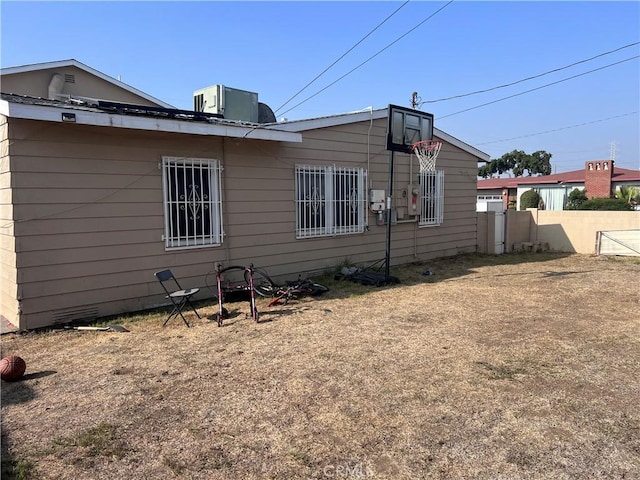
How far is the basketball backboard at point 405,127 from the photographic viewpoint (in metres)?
7.70

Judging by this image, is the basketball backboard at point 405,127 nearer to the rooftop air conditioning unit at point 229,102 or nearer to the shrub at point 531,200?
the rooftop air conditioning unit at point 229,102

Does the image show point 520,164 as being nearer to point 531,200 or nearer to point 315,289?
point 531,200

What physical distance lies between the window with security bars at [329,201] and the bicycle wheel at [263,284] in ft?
3.36

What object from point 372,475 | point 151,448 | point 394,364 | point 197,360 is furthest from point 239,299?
point 372,475

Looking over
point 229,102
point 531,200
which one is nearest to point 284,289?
point 229,102

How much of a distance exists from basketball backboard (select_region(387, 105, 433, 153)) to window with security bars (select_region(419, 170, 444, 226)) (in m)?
1.83

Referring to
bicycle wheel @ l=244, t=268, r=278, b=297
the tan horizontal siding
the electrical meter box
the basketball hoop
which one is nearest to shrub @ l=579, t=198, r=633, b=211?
Answer: the basketball hoop

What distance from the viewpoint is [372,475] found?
7.82ft

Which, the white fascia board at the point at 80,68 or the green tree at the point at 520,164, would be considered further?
the green tree at the point at 520,164

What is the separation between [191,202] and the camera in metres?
6.32

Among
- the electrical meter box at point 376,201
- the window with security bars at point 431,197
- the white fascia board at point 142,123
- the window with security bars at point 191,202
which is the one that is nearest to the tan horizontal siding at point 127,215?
the window with security bars at point 191,202

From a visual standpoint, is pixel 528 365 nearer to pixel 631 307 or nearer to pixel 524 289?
pixel 631 307

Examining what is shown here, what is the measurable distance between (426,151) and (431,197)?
1.98 m

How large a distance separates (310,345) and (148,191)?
3.17 meters
